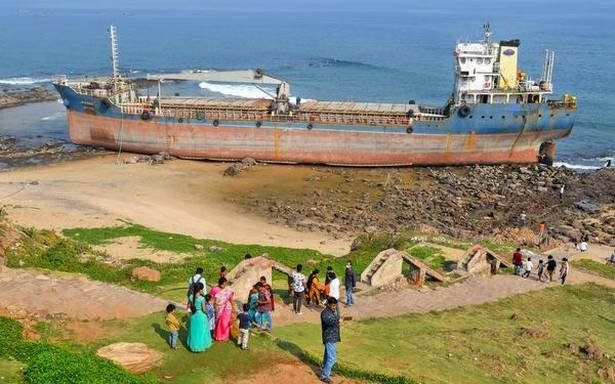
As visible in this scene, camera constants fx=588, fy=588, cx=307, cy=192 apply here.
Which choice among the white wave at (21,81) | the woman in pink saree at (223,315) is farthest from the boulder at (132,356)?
the white wave at (21,81)

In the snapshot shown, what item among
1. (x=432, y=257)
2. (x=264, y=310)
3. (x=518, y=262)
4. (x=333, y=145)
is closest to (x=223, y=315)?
(x=264, y=310)

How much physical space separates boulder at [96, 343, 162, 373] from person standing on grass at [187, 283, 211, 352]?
2.57 feet

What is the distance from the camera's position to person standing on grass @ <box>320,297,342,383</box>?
12.0 metres

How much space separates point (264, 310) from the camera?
1477 centimetres

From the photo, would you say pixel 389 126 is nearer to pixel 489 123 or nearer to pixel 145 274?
pixel 489 123

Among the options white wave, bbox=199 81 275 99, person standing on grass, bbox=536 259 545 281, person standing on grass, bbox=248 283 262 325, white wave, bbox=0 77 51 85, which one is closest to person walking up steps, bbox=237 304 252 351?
person standing on grass, bbox=248 283 262 325

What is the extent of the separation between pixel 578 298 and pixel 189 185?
89.0 feet

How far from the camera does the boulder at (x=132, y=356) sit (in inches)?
489

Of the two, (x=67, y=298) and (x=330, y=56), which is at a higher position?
(x=330, y=56)

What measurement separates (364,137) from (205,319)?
1361 inches

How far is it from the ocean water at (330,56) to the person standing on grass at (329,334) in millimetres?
45131

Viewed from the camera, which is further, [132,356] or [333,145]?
[333,145]

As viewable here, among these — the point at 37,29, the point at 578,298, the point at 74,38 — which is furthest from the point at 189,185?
the point at 37,29

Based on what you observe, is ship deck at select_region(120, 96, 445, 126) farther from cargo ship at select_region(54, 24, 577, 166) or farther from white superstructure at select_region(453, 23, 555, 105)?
white superstructure at select_region(453, 23, 555, 105)
